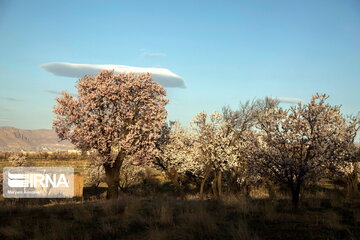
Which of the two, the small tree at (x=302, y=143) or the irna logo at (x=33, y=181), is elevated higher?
the small tree at (x=302, y=143)

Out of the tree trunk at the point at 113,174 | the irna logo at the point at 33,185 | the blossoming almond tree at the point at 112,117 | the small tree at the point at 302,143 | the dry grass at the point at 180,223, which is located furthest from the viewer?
the irna logo at the point at 33,185

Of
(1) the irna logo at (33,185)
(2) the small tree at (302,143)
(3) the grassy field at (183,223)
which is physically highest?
(2) the small tree at (302,143)

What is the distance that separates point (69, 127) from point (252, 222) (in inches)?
767

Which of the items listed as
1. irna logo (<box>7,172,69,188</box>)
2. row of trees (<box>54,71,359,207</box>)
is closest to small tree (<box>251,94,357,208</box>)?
row of trees (<box>54,71,359,207</box>)

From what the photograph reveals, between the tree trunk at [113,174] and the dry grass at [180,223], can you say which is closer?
the dry grass at [180,223]

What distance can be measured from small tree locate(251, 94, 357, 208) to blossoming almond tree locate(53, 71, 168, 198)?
12.4m

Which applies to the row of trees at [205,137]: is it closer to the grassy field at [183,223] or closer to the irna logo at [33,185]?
the grassy field at [183,223]

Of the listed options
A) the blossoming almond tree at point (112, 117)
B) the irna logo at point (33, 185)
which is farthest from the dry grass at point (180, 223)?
the irna logo at point (33, 185)

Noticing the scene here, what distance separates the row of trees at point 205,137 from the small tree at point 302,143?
5cm

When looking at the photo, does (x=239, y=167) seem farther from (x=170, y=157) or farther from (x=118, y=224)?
(x=118, y=224)

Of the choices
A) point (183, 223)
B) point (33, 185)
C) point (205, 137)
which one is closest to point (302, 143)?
point (183, 223)

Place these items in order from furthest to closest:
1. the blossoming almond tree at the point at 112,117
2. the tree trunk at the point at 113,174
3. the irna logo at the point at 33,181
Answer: the irna logo at the point at 33,181 → the tree trunk at the point at 113,174 → the blossoming almond tree at the point at 112,117

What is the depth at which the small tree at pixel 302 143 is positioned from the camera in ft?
54.4

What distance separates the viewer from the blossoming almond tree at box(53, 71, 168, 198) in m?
27.2
